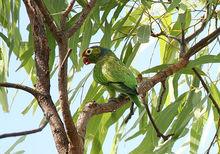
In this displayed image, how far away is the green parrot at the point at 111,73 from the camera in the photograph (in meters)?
1.27

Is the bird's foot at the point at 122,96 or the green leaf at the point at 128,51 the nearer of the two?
the bird's foot at the point at 122,96

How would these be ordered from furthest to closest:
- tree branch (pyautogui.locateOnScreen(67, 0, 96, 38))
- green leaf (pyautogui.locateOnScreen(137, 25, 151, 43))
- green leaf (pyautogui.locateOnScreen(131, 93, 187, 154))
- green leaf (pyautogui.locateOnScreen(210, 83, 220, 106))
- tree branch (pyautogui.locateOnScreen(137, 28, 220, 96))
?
green leaf (pyautogui.locateOnScreen(210, 83, 220, 106)) → green leaf (pyautogui.locateOnScreen(131, 93, 187, 154)) → green leaf (pyautogui.locateOnScreen(137, 25, 151, 43)) → tree branch (pyautogui.locateOnScreen(137, 28, 220, 96)) → tree branch (pyautogui.locateOnScreen(67, 0, 96, 38))

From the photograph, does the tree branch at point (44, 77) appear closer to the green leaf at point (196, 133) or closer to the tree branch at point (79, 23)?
the tree branch at point (79, 23)

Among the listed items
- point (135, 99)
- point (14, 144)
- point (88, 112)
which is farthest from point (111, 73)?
point (88, 112)

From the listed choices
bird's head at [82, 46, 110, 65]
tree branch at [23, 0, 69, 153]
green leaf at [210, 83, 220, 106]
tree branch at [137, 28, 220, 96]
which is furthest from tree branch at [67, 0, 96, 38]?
green leaf at [210, 83, 220, 106]

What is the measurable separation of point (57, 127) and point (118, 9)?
0.60m

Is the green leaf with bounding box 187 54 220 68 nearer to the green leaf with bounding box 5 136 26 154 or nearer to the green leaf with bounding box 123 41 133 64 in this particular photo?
the green leaf with bounding box 123 41 133 64

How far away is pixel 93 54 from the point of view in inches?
61.9

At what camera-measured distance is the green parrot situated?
1.27m

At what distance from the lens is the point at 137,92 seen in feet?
4.07

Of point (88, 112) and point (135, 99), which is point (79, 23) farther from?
point (135, 99)

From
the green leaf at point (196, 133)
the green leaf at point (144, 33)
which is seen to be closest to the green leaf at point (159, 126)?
the green leaf at point (196, 133)

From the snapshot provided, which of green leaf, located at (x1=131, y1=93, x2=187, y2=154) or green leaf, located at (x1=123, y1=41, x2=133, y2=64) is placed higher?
green leaf, located at (x1=123, y1=41, x2=133, y2=64)

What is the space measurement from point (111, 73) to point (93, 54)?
0.65ft
